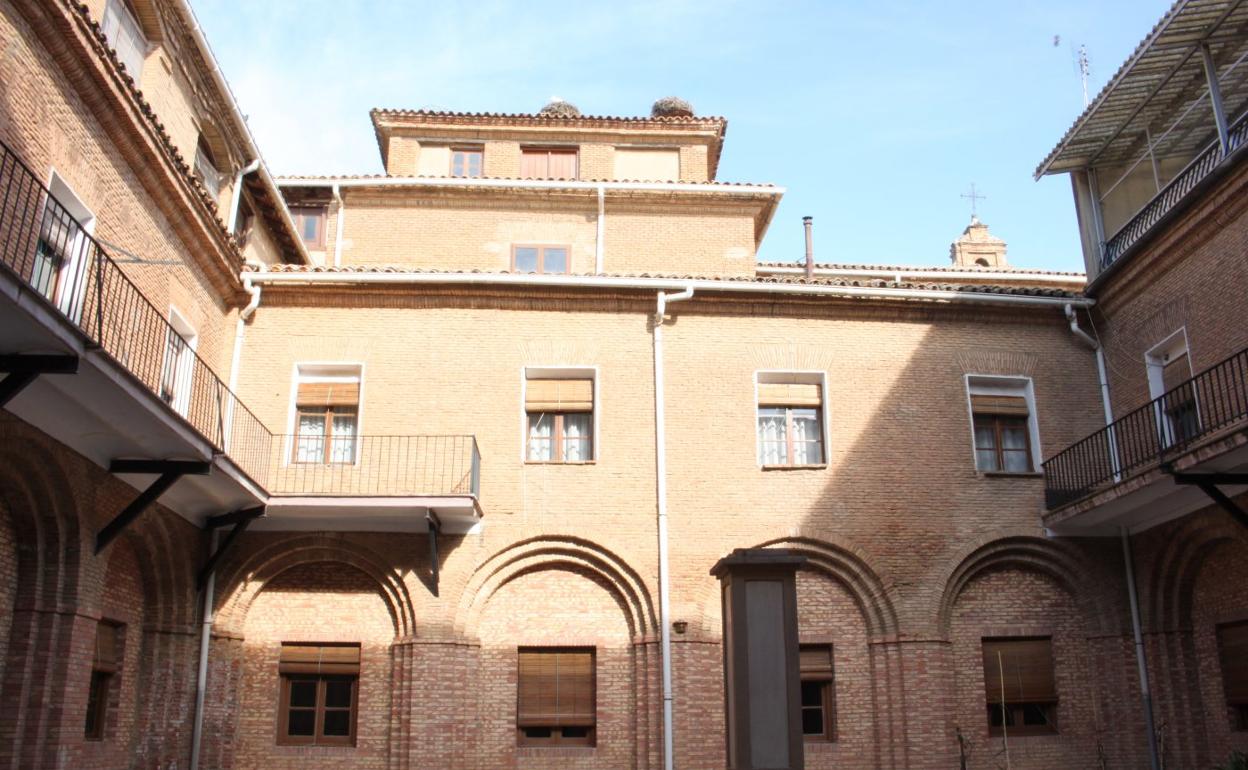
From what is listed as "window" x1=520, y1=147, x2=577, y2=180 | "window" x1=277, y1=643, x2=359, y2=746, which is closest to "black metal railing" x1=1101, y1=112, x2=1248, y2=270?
"window" x1=520, y1=147, x2=577, y2=180

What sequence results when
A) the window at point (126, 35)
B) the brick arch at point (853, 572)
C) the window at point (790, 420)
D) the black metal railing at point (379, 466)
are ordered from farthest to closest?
the window at point (790, 420) → the brick arch at point (853, 572) → the black metal railing at point (379, 466) → the window at point (126, 35)

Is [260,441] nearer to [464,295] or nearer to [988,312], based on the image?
[464,295]

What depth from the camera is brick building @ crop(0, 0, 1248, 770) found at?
13.0m

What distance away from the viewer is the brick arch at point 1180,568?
13531mm

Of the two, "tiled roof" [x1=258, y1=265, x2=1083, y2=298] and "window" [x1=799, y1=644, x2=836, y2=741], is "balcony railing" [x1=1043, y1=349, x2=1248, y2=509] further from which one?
"window" [x1=799, y1=644, x2=836, y2=741]

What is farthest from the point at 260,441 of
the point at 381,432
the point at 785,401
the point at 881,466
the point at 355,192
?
the point at 881,466

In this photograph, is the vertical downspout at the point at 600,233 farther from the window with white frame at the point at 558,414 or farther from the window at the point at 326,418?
the window at the point at 326,418

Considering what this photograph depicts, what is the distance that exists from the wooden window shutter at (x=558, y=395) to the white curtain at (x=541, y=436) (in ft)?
0.39

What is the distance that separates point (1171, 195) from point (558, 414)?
852 centimetres

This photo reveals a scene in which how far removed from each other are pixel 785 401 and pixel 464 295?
4.63 m

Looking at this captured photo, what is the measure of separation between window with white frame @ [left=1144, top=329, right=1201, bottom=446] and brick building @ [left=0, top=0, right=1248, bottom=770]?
0.06 metres

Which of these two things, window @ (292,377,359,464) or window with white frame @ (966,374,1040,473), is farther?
window with white frame @ (966,374,1040,473)

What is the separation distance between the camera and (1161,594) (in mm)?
14328

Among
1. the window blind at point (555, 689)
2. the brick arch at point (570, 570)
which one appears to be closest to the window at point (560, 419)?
the brick arch at point (570, 570)
